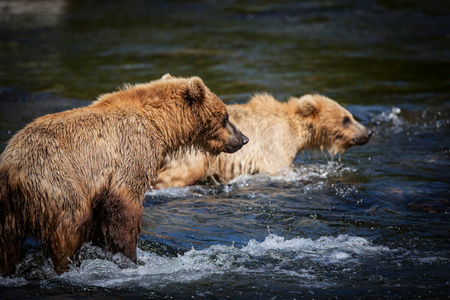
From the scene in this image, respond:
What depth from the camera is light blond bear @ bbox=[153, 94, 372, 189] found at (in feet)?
29.1

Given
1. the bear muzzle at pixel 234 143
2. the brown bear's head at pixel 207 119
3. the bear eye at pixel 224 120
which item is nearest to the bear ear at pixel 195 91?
the brown bear's head at pixel 207 119

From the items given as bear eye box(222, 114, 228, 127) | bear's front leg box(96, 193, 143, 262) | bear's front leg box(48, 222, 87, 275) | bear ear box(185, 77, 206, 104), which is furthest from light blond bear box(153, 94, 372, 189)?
bear's front leg box(48, 222, 87, 275)

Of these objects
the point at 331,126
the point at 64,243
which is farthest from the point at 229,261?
the point at 331,126

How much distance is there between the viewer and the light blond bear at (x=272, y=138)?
888cm

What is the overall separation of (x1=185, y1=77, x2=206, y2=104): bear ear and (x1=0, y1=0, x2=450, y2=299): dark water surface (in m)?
1.59

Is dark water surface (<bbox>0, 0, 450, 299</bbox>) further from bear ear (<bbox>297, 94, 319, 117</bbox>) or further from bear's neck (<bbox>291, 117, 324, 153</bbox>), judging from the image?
bear ear (<bbox>297, 94, 319, 117</bbox>)

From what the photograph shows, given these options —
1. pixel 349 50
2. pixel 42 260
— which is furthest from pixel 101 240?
pixel 349 50

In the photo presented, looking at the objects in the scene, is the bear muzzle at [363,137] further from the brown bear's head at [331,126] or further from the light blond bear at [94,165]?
the light blond bear at [94,165]

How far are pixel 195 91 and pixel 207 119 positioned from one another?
42 cm

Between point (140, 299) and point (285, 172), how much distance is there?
4675 mm

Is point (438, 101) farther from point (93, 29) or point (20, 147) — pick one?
point (93, 29)

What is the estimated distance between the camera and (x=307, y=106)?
32.0 feet

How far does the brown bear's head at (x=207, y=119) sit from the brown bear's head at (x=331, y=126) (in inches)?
132

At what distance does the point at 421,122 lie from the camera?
1216 centimetres
